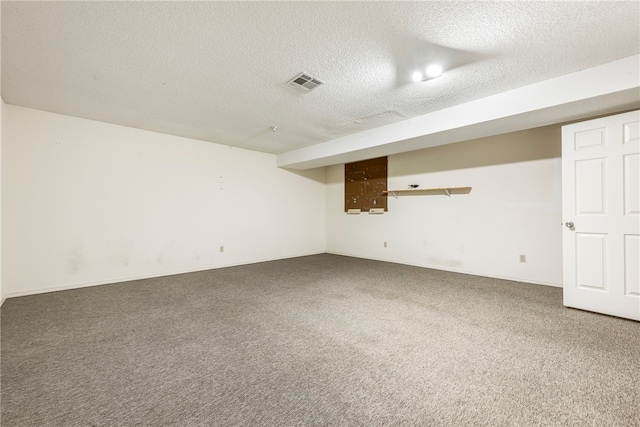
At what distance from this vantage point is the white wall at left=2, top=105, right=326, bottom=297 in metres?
3.27

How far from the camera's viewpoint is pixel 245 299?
3.15 metres

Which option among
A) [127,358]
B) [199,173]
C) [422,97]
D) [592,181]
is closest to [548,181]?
[592,181]

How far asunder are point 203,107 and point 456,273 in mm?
4763

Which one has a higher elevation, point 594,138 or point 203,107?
point 203,107

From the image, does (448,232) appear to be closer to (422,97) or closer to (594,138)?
(594,138)

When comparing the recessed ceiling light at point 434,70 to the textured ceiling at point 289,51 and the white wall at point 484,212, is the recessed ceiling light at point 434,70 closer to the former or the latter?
the textured ceiling at point 289,51

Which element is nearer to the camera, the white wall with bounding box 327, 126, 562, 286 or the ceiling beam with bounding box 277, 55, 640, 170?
the ceiling beam with bounding box 277, 55, 640, 170

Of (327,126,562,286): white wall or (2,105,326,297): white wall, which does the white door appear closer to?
(327,126,562,286): white wall

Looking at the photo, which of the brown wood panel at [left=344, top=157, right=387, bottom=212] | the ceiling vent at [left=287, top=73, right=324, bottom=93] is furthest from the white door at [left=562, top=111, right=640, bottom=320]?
the brown wood panel at [left=344, top=157, right=387, bottom=212]

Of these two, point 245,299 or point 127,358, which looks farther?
point 245,299

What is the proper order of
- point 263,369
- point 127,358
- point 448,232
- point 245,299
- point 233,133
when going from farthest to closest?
point 448,232, point 233,133, point 245,299, point 127,358, point 263,369

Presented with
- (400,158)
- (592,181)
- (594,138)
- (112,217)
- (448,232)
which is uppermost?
(400,158)

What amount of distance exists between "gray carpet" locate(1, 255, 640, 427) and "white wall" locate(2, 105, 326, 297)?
2.21ft

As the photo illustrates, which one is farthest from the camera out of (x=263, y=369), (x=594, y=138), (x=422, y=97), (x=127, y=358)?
(x=422, y=97)
